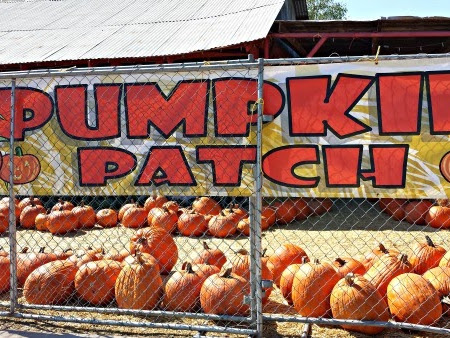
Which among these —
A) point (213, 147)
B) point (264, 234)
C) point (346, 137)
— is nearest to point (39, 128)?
point (213, 147)

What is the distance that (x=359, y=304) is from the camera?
3957 mm

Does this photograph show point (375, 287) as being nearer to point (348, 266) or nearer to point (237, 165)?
point (348, 266)

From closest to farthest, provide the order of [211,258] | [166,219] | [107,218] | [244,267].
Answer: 1. [244,267]
2. [211,258]
3. [166,219]
4. [107,218]

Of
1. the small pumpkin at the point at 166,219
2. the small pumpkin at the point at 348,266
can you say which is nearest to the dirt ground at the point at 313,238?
the small pumpkin at the point at 166,219

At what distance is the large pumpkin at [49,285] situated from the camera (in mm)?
4695

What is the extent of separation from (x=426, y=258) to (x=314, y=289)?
1.35 metres

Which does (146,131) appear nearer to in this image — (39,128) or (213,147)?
(213,147)

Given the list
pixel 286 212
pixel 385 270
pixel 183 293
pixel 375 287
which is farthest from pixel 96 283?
pixel 286 212

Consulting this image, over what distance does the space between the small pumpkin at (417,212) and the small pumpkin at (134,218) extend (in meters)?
4.40

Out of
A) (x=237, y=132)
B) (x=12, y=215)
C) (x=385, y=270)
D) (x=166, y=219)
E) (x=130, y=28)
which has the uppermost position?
(x=130, y=28)

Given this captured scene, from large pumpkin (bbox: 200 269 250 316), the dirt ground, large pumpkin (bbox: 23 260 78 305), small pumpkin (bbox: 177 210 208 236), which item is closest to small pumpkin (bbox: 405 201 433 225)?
the dirt ground

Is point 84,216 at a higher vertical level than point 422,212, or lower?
lower

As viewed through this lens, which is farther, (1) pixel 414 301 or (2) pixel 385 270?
(2) pixel 385 270

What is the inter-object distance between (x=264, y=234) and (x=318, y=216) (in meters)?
1.58
